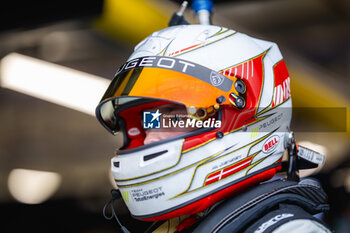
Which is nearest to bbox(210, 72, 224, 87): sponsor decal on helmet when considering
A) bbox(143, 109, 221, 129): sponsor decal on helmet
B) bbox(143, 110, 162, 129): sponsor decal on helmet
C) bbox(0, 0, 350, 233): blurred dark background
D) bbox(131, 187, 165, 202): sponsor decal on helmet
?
bbox(143, 109, 221, 129): sponsor decal on helmet

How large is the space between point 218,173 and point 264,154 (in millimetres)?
179

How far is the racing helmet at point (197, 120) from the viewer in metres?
0.95

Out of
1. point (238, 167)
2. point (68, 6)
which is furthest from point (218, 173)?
point (68, 6)

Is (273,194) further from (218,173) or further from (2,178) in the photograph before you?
(2,178)

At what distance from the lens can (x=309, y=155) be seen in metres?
1.17

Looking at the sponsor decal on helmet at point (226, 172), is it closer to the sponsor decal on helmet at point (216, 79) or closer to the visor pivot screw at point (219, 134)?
the visor pivot screw at point (219, 134)

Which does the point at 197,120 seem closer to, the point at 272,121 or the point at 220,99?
the point at 220,99

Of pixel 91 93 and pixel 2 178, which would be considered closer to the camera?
pixel 91 93

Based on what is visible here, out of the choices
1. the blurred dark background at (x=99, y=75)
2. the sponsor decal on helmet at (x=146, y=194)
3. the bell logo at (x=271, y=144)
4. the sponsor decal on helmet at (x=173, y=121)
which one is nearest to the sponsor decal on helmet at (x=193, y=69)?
the sponsor decal on helmet at (x=173, y=121)

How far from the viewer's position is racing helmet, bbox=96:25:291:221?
3.13ft

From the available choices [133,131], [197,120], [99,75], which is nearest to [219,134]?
[197,120]

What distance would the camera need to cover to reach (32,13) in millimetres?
2680

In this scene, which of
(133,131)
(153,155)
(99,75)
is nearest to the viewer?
(153,155)

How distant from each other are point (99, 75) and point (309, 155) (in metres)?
2.55
